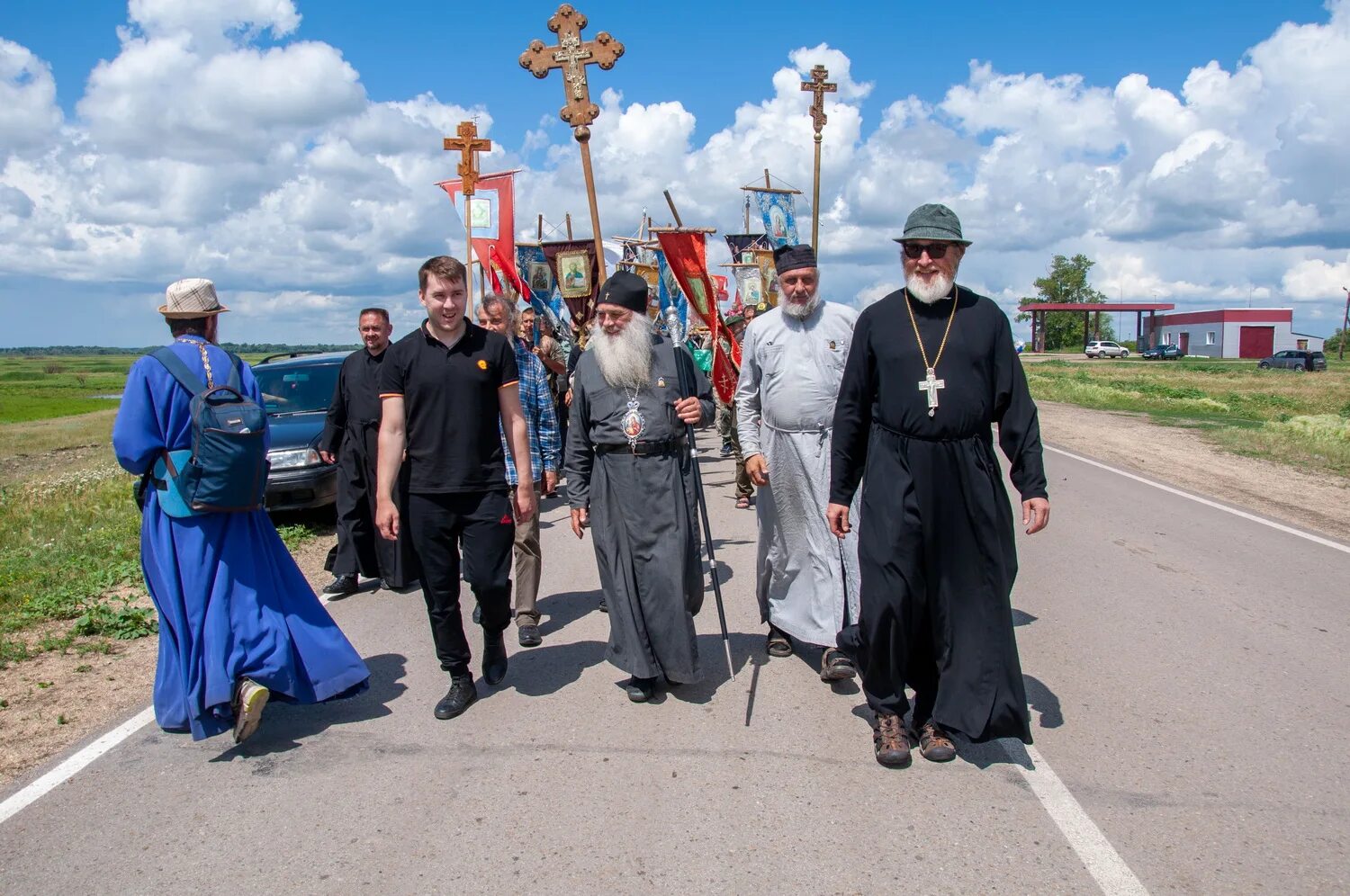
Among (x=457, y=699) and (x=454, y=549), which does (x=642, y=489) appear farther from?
(x=457, y=699)

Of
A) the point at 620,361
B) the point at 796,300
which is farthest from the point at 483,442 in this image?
the point at 796,300

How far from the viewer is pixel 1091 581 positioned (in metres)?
7.27

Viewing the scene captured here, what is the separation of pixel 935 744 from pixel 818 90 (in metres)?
16.1

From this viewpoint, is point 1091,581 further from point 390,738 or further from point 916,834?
point 390,738

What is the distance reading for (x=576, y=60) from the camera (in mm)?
7254

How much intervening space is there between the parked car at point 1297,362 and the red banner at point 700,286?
56.5 metres

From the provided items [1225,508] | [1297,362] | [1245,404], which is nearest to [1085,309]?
[1297,362]

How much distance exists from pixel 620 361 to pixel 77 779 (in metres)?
2.85

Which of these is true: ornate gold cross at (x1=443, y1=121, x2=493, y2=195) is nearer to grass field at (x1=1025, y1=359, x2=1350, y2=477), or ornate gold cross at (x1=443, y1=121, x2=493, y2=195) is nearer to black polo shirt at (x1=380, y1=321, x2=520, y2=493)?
black polo shirt at (x1=380, y1=321, x2=520, y2=493)

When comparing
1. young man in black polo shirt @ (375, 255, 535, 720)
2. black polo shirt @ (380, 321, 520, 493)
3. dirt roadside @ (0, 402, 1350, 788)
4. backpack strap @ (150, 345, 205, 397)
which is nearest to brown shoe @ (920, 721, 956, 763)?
young man in black polo shirt @ (375, 255, 535, 720)

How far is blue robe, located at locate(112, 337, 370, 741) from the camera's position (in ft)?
14.0

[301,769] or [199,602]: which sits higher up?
[199,602]

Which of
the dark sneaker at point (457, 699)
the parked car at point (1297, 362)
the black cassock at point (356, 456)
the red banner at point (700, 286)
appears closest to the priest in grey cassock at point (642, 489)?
the dark sneaker at point (457, 699)

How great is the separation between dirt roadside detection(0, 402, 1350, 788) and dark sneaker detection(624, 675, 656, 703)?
2.36m
